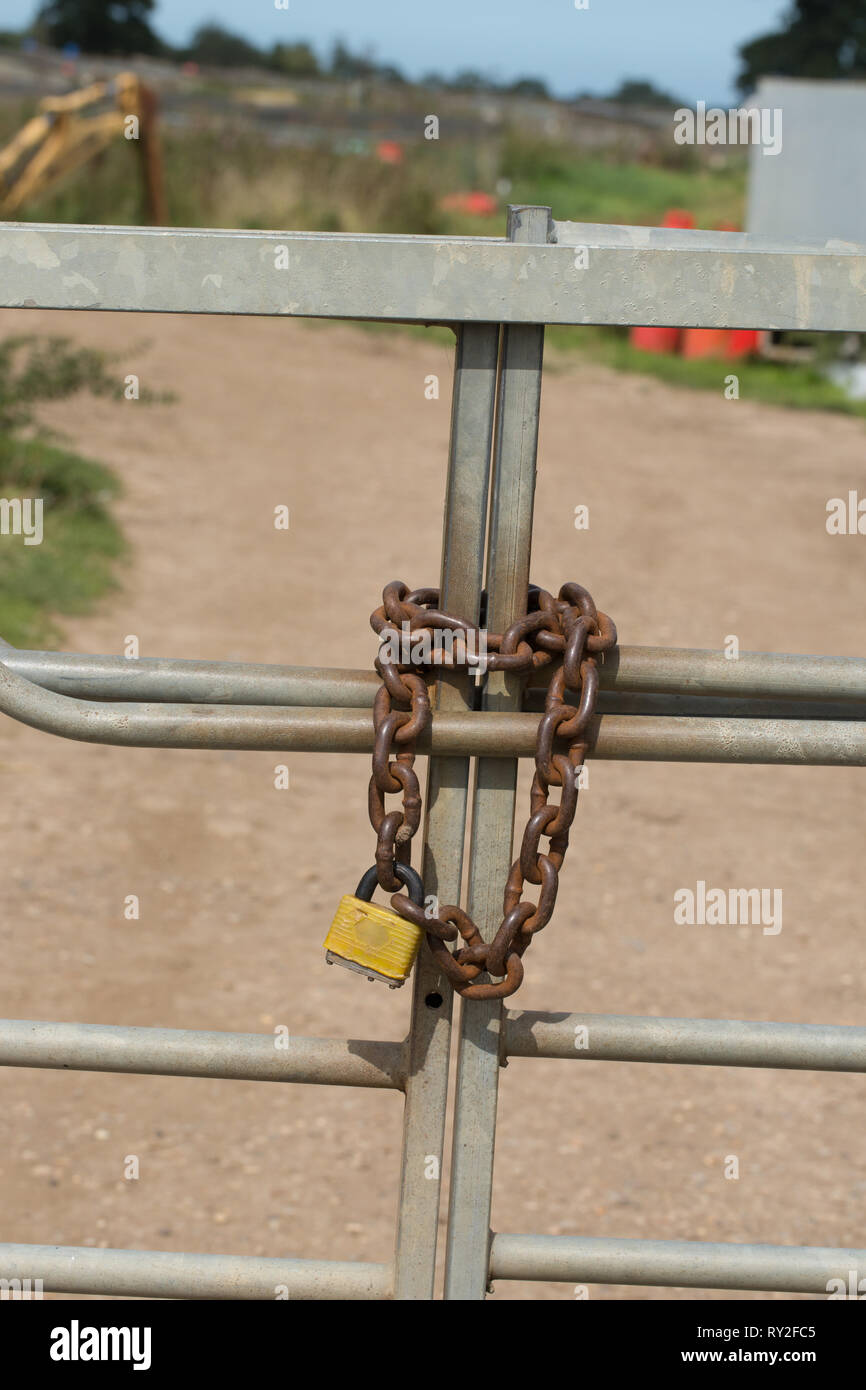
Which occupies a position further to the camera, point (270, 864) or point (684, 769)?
point (684, 769)

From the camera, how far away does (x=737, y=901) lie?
4.12 meters

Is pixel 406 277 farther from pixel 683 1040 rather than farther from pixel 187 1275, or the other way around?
pixel 187 1275

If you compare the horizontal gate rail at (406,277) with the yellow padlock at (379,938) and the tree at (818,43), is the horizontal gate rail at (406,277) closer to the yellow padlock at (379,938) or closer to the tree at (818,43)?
the yellow padlock at (379,938)

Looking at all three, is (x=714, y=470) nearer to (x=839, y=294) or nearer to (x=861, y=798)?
(x=861, y=798)

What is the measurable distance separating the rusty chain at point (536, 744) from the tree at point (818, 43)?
53.9 meters

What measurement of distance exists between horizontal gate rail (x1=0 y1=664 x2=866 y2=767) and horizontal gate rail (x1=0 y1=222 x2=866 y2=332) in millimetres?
335

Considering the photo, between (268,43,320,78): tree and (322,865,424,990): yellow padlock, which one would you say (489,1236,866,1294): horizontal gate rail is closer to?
(322,865,424,990): yellow padlock

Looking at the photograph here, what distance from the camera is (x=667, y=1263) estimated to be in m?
1.42

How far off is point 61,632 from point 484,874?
4395 mm

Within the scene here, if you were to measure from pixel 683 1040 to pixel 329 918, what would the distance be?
8.22ft

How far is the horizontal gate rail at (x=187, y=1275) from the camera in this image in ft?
4.61
